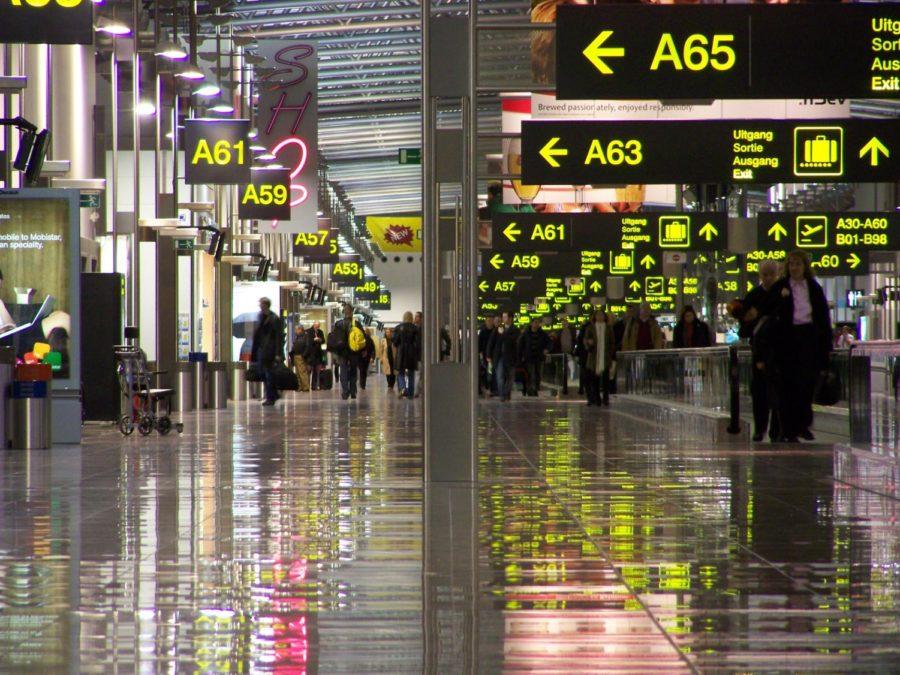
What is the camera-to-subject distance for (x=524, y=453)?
1452 centimetres

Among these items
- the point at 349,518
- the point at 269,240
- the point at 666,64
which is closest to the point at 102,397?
the point at 666,64

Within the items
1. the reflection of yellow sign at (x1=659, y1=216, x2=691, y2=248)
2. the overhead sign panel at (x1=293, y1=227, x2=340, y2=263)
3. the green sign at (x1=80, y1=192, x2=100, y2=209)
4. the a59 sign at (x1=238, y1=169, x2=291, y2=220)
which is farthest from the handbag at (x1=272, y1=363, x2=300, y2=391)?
the overhead sign panel at (x1=293, y1=227, x2=340, y2=263)

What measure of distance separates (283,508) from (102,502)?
122 centimetres

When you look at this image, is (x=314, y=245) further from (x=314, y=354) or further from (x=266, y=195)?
(x=266, y=195)

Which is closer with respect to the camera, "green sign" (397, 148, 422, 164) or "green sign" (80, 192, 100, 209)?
"green sign" (80, 192, 100, 209)

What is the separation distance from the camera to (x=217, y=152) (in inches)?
942

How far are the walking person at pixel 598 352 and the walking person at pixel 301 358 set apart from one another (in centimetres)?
1183

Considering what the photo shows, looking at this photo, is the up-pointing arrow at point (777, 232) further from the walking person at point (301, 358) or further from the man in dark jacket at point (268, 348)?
the walking person at point (301, 358)

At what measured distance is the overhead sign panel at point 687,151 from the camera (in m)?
15.2

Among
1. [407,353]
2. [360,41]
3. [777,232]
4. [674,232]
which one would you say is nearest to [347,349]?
[407,353]

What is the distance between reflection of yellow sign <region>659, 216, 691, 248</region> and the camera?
26.1 m

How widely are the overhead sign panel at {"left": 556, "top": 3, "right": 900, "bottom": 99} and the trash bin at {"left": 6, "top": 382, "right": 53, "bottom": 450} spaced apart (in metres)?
6.50

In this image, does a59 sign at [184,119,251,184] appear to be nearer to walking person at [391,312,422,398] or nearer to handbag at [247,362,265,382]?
handbag at [247,362,265,382]

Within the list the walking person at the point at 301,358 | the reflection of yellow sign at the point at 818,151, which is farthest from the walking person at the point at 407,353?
the reflection of yellow sign at the point at 818,151
